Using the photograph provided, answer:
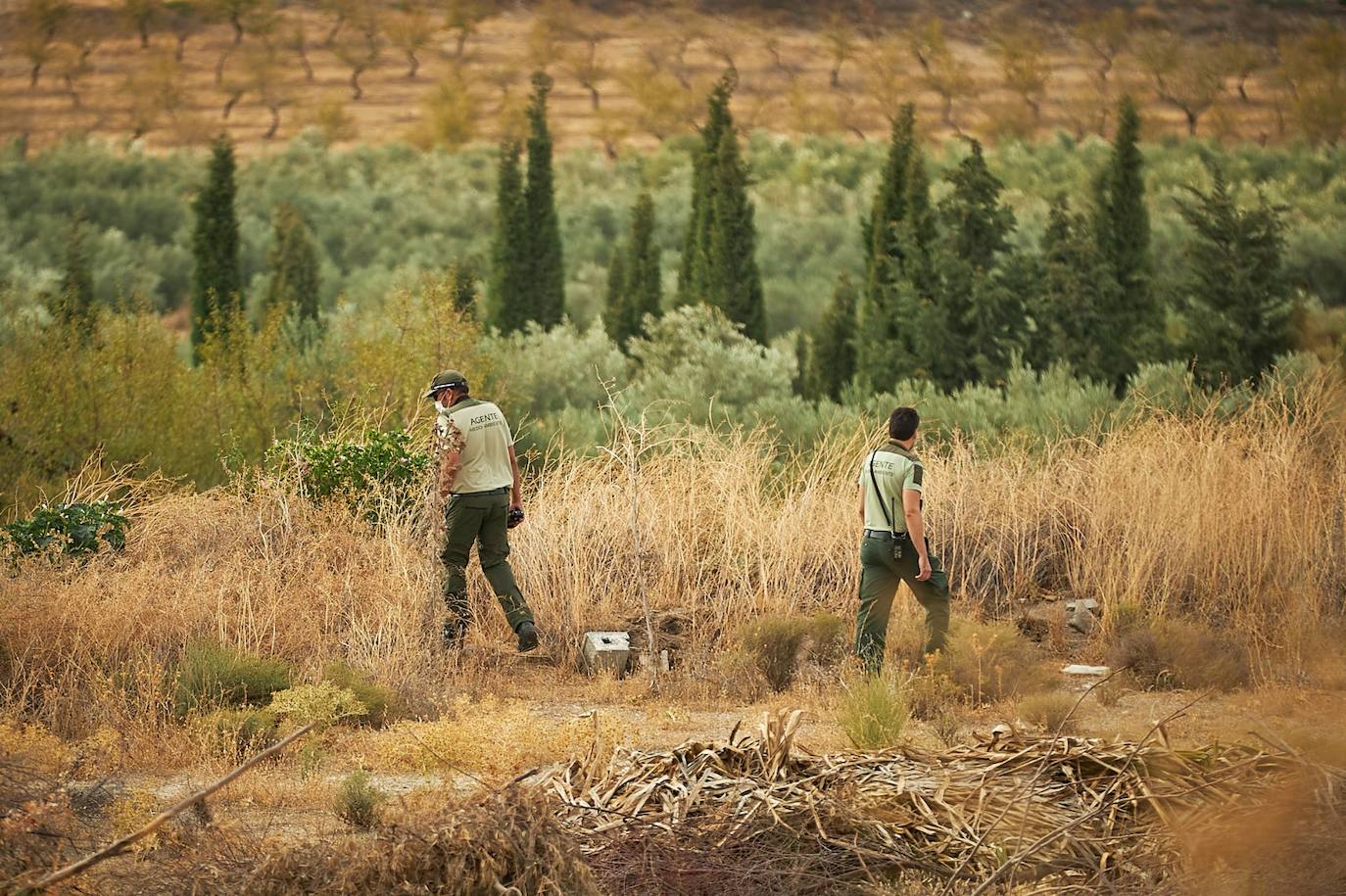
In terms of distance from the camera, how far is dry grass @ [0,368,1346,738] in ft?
26.6

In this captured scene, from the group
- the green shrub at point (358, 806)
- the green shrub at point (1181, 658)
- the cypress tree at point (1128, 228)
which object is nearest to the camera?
the green shrub at point (358, 806)

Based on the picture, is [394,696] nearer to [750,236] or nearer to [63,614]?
[63,614]

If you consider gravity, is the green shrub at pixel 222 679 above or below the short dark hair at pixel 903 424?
below

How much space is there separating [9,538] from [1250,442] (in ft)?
30.0

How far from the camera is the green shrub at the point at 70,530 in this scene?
9234 mm

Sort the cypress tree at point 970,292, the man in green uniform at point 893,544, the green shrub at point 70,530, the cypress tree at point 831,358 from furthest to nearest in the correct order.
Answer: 1. the cypress tree at point 831,358
2. the cypress tree at point 970,292
3. the green shrub at point 70,530
4. the man in green uniform at point 893,544

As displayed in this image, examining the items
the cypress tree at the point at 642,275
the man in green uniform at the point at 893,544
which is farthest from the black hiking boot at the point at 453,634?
the cypress tree at the point at 642,275

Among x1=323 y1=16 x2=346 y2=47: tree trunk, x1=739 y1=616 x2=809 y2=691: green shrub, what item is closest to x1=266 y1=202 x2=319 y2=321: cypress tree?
x1=739 y1=616 x2=809 y2=691: green shrub

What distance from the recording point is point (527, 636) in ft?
29.4

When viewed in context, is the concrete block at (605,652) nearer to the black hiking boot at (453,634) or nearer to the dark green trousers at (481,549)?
the dark green trousers at (481,549)

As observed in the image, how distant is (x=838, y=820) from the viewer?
12.9 feet

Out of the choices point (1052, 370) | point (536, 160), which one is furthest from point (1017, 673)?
point (536, 160)

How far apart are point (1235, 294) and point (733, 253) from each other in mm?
10835

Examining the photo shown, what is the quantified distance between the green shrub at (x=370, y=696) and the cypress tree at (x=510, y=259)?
21675mm
